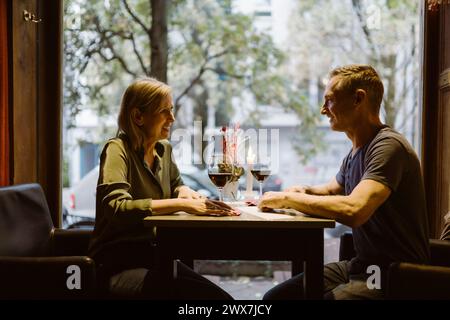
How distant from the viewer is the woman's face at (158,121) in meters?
1.98

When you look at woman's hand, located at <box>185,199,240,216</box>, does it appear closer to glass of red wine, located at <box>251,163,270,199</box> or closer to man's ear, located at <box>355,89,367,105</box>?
glass of red wine, located at <box>251,163,270,199</box>

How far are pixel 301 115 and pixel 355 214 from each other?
10.5 feet

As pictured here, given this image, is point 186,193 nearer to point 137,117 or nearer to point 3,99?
point 137,117

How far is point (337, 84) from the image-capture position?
187cm

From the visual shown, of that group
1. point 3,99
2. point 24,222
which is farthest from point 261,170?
point 3,99

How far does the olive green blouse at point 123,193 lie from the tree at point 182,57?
1.97 metres

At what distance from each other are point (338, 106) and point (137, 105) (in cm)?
80

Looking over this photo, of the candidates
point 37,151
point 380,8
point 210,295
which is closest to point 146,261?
point 210,295

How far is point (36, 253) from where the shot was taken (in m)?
2.02

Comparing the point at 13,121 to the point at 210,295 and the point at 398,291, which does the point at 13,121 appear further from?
the point at 398,291

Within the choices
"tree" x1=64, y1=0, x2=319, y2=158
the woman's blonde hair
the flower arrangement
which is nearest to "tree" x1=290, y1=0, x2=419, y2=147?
"tree" x1=64, y1=0, x2=319, y2=158

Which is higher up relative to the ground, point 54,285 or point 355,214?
point 355,214

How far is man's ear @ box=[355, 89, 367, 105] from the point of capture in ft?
6.01

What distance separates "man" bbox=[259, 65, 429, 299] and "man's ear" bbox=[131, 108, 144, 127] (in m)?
0.61
